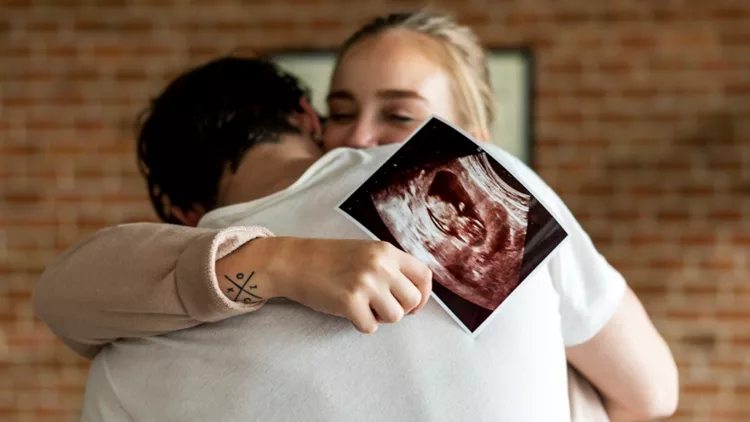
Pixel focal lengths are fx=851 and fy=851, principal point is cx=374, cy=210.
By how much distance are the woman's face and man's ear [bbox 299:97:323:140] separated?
4 centimetres

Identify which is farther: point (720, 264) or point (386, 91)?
point (720, 264)

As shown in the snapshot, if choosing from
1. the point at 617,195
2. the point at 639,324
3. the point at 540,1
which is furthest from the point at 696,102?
the point at 639,324

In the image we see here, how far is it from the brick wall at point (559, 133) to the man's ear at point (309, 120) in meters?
1.88

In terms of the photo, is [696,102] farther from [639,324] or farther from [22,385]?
[22,385]

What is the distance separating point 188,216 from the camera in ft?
4.21

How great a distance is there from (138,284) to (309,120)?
0.49 m

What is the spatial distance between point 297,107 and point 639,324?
1.88ft

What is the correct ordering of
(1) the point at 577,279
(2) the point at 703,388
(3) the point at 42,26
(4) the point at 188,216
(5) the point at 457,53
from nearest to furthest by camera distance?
(1) the point at 577,279, (4) the point at 188,216, (5) the point at 457,53, (2) the point at 703,388, (3) the point at 42,26

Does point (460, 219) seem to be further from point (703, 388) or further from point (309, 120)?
point (703, 388)

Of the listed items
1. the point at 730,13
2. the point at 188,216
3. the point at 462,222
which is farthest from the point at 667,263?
the point at 462,222

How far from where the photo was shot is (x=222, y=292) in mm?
841

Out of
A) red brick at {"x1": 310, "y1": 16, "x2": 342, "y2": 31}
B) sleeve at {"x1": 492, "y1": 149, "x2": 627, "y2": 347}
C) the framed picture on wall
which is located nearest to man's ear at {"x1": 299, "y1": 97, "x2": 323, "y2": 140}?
sleeve at {"x1": 492, "y1": 149, "x2": 627, "y2": 347}

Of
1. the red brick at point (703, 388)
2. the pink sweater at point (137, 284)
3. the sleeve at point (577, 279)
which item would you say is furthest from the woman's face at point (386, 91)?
the red brick at point (703, 388)

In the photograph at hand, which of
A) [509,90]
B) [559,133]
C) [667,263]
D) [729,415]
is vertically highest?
[509,90]
